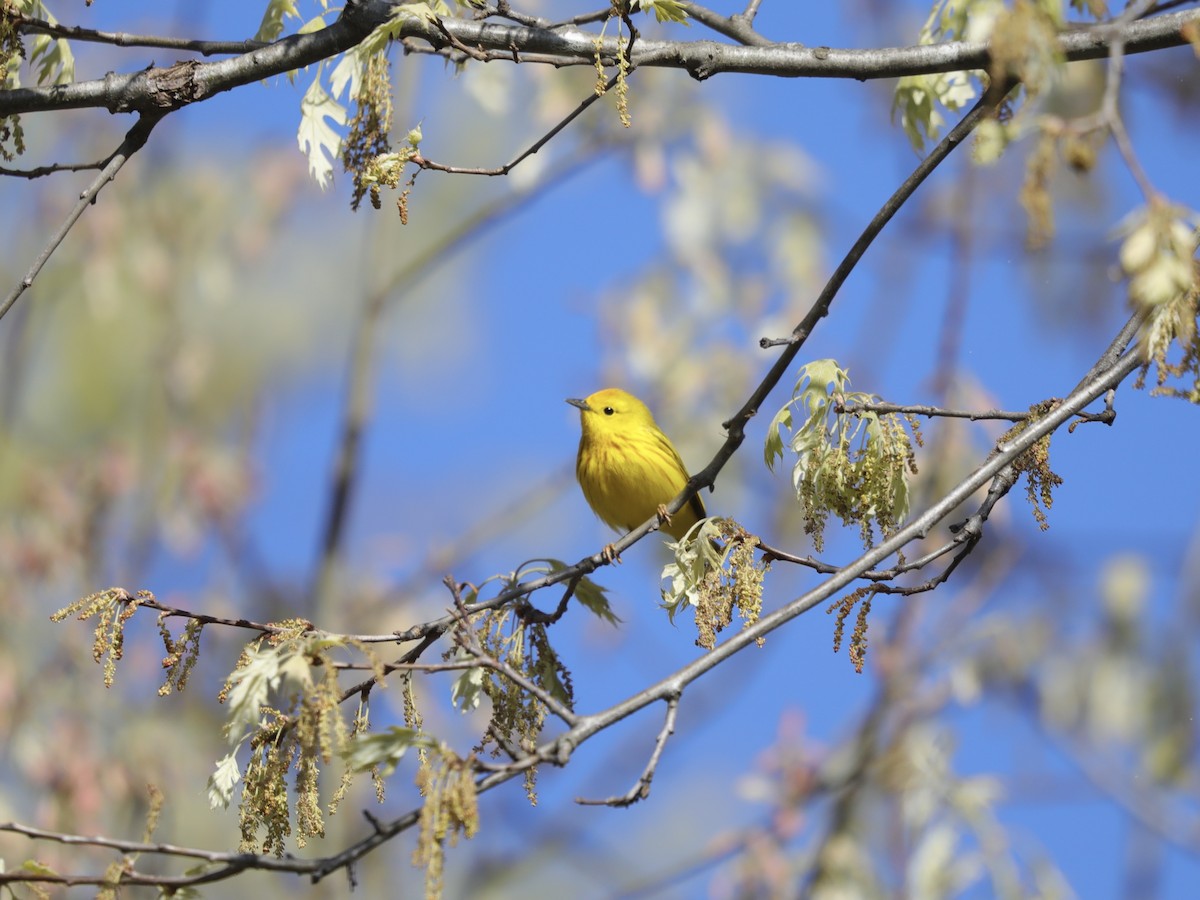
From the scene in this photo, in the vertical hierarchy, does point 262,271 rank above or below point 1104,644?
above

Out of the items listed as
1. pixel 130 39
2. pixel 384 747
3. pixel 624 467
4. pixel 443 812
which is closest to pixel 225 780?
pixel 384 747

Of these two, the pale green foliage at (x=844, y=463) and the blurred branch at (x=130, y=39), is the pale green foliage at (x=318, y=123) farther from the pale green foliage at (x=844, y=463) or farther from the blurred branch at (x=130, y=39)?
the pale green foliage at (x=844, y=463)

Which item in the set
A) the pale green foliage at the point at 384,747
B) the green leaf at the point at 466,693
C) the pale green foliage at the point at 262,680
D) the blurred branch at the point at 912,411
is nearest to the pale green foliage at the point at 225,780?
the pale green foliage at the point at 262,680

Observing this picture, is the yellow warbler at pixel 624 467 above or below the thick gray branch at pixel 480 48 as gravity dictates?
above

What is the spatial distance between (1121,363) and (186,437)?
23.6 ft

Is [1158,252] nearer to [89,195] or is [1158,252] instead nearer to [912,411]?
[912,411]

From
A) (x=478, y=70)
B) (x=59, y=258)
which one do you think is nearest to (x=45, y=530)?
(x=59, y=258)

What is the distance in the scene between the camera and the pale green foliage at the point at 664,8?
3.00 m

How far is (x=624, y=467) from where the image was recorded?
6.39 metres

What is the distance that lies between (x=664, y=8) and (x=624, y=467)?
3.55 metres

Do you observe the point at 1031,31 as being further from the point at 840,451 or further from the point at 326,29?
the point at 326,29

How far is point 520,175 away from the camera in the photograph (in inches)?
284

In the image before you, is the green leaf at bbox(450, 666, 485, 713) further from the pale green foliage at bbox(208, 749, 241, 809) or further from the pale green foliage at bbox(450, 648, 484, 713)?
the pale green foliage at bbox(208, 749, 241, 809)

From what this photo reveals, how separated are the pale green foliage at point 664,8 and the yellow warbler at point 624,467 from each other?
328 cm
